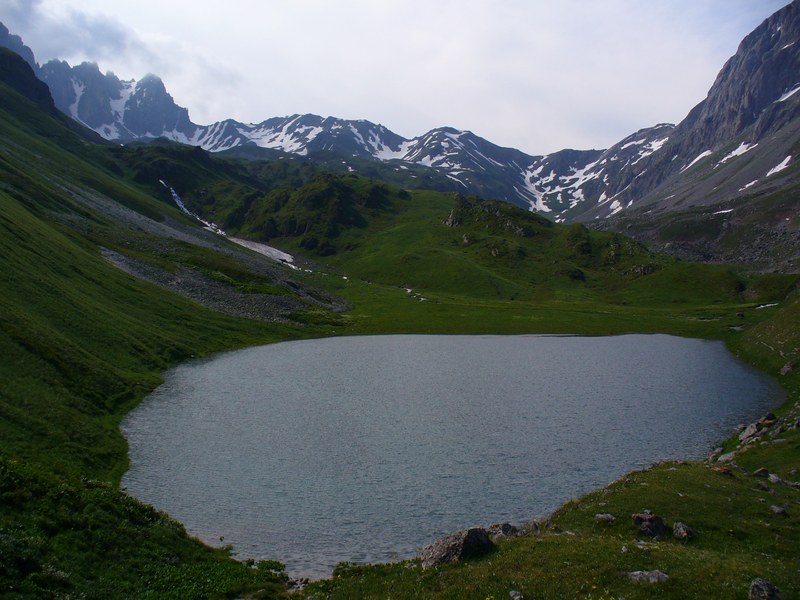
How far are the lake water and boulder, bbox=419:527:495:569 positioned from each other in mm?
5928

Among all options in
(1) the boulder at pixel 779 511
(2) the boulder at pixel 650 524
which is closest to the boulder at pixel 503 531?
(2) the boulder at pixel 650 524

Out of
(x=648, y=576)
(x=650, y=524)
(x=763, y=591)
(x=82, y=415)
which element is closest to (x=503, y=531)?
(x=650, y=524)

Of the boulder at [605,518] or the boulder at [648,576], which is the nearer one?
the boulder at [648,576]

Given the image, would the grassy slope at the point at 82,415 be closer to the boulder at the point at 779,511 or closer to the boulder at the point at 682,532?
the boulder at the point at 682,532

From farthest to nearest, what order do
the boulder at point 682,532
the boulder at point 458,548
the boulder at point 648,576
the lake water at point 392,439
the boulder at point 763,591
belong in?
the lake water at point 392,439 → the boulder at point 682,532 → the boulder at point 458,548 → the boulder at point 648,576 → the boulder at point 763,591

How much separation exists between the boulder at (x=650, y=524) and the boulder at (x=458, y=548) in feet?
29.0

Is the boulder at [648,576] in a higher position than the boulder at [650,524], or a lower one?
higher

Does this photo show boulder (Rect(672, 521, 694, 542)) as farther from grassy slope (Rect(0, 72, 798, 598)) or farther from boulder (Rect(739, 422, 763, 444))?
boulder (Rect(739, 422, 763, 444))

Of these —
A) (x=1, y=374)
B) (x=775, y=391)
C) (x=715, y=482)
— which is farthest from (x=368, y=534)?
(x=775, y=391)

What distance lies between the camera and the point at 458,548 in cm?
2730

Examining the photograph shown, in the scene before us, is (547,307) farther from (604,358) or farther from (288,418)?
(288,418)

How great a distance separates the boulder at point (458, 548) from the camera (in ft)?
89.0

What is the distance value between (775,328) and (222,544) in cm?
10793

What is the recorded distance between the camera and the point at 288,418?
61.8m
